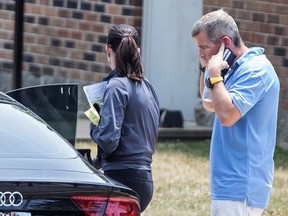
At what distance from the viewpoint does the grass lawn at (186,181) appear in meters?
8.84

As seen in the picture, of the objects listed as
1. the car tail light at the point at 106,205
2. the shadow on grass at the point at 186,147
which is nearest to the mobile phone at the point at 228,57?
the car tail light at the point at 106,205

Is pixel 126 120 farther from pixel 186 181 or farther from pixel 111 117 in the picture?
pixel 186 181

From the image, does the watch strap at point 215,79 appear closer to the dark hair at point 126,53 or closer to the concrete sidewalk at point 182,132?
the dark hair at point 126,53

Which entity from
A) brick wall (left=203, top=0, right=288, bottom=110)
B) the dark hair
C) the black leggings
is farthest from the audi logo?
brick wall (left=203, top=0, right=288, bottom=110)

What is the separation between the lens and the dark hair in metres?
6.28

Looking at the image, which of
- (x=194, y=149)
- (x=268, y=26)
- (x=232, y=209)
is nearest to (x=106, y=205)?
(x=232, y=209)

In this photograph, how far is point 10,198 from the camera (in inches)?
186

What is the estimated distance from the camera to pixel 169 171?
10477 millimetres

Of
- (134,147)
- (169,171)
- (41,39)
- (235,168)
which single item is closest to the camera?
(235,168)

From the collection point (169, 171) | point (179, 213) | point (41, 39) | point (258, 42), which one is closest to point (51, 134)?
point (179, 213)

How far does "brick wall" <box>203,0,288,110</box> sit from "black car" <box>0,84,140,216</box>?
271 inches

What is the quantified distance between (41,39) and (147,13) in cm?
163

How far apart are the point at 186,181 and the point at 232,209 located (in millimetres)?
4484

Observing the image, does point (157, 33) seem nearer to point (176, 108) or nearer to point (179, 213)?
point (176, 108)
